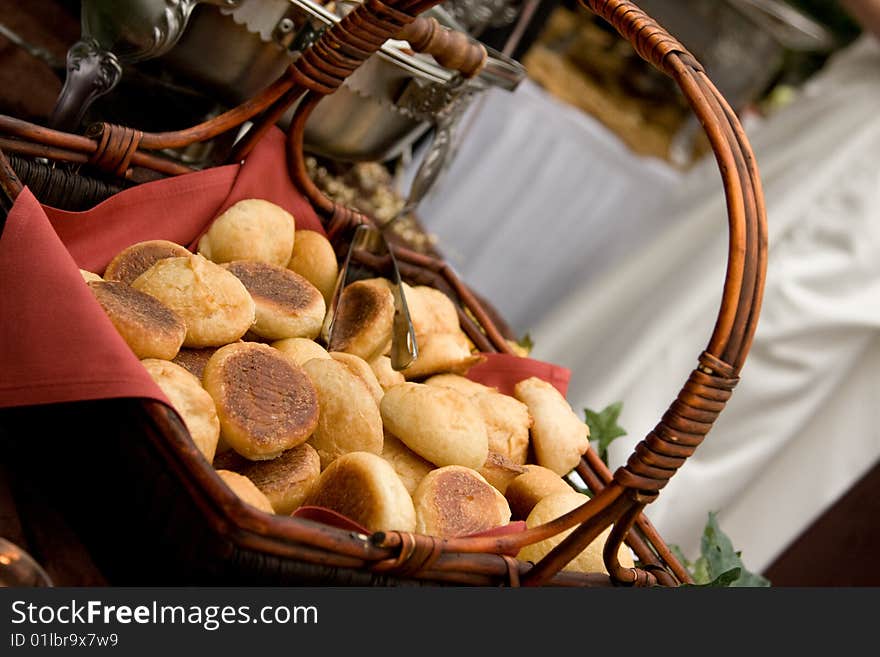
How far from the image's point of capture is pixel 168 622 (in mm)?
457

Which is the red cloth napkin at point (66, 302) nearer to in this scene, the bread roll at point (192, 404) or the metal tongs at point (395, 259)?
the bread roll at point (192, 404)

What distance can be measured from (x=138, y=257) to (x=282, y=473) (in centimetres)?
25

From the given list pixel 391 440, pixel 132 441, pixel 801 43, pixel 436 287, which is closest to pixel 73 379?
pixel 132 441

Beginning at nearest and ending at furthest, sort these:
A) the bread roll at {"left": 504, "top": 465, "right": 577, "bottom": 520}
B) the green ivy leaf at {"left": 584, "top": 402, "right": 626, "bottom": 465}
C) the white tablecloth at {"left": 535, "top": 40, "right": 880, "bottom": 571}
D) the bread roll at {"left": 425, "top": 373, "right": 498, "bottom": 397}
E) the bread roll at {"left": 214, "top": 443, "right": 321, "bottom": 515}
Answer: the bread roll at {"left": 214, "top": 443, "right": 321, "bottom": 515}, the bread roll at {"left": 504, "top": 465, "right": 577, "bottom": 520}, the bread roll at {"left": 425, "top": 373, "right": 498, "bottom": 397}, the green ivy leaf at {"left": 584, "top": 402, "right": 626, "bottom": 465}, the white tablecloth at {"left": 535, "top": 40, "right": 880, "bottom": 571}

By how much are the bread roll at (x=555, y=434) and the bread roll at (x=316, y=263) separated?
224mm

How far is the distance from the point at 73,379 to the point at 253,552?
146 millimetres

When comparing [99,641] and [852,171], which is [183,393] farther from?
[852,171]

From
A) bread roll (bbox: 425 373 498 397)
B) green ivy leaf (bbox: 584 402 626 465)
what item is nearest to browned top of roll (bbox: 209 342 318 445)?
bread roll (bbox: 425 373 498 397)

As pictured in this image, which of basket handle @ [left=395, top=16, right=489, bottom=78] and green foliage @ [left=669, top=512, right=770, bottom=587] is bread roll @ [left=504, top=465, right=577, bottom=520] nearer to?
green foliage @ [left=669, top=512, right=770, bottom=587]

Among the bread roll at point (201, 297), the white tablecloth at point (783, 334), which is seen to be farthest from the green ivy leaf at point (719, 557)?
the white tablecloth at point (783, 334)

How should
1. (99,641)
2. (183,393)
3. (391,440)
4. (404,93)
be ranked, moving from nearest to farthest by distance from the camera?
(99,641), (183,393), (391,440), (404,93)

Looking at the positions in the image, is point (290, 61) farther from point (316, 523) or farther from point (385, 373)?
point (316, 523)

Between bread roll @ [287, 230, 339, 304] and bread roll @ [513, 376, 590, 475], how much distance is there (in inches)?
8.8

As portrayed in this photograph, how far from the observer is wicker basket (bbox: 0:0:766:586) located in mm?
478
